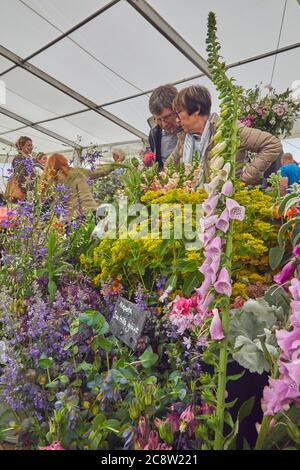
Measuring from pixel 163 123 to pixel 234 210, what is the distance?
1.52 m

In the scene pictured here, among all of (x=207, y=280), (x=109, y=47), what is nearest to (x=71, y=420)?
(x=207, y=280)

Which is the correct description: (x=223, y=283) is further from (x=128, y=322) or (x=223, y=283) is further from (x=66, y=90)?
(x=66, y=90)

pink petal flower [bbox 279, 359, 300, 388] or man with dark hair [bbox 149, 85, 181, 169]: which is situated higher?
man with dark hair [bbox 149, 85, 181, 169]

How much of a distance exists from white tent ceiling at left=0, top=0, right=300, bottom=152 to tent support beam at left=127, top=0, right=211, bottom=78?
0.01 meters

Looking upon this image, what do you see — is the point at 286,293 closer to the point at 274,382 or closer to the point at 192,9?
the point at 274,382

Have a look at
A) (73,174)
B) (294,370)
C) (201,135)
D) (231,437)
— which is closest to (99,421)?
(231,437)

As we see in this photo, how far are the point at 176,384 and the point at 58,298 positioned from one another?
39 centimetres

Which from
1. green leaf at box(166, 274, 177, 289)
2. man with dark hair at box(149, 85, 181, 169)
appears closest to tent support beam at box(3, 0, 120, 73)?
man with dark hair at box(149, 85, 181, 169)

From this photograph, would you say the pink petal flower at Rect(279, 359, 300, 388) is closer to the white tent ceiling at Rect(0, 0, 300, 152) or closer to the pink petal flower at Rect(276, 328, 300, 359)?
the pink petal flower at Rect(276, 328, 300, 359)

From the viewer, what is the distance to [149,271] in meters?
1.11

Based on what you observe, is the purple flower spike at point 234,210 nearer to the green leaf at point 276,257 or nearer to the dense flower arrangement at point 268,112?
the green leaf at point 276,257

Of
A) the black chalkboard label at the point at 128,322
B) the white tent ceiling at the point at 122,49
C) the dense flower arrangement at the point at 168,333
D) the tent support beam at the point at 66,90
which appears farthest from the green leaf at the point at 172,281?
the tent support beam at the point at 66,90

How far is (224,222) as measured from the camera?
546mm

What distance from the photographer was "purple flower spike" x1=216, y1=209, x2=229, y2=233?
0.54 metres
